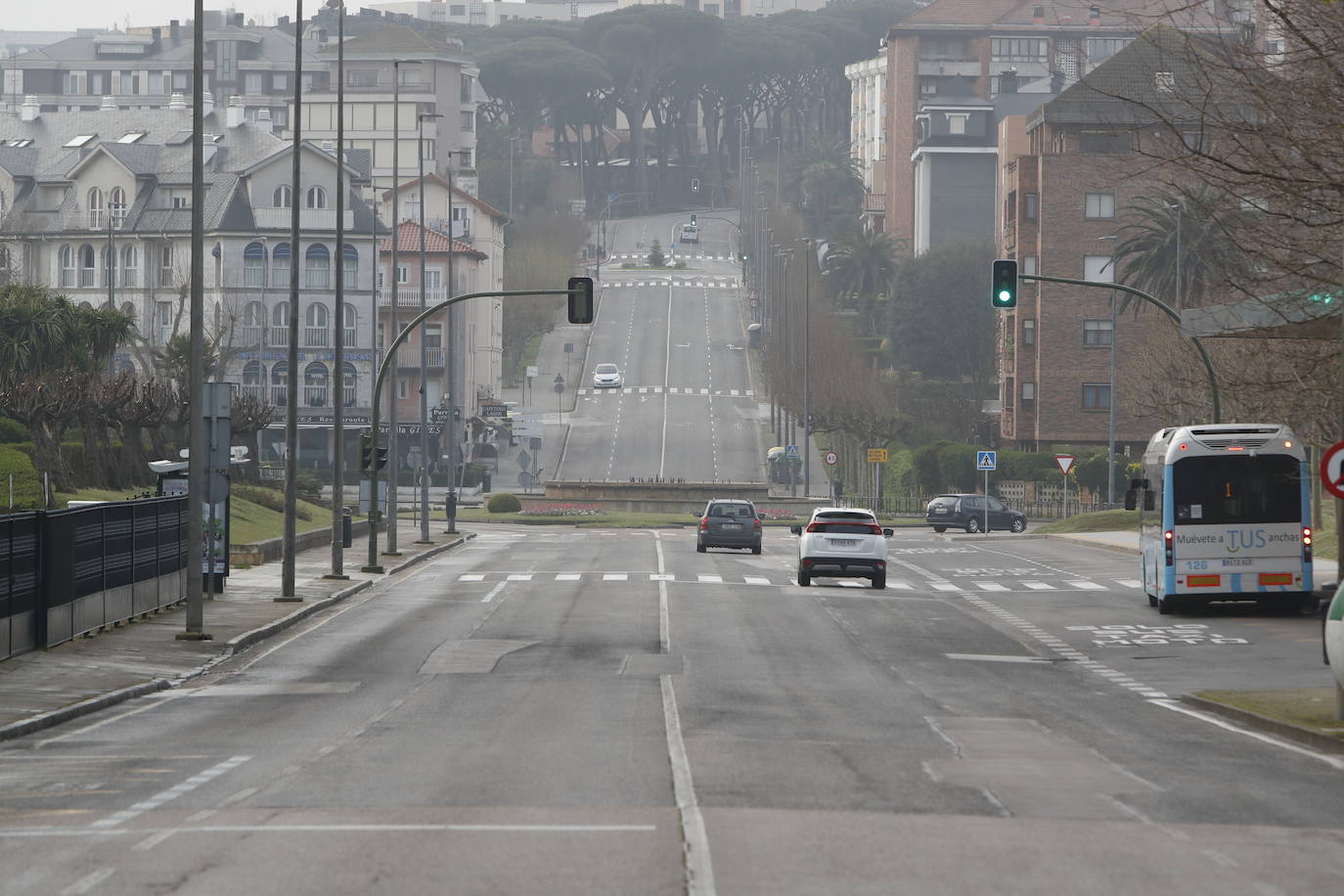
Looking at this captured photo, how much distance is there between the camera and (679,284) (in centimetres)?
16462

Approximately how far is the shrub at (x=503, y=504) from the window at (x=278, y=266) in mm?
23727

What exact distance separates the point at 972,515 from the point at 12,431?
121 feet

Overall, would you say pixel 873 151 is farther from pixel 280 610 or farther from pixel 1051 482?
pixel 280 610

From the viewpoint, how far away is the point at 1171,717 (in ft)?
60.0

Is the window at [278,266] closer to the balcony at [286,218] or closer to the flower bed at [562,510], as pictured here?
the balcony at [286,218]

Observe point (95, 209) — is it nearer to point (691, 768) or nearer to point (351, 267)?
point (351, 267)

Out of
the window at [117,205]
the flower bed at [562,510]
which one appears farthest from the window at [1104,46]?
the flower bed at [562,510]

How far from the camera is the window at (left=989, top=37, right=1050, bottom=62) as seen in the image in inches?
6255

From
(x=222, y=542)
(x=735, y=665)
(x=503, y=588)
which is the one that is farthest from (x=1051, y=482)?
(x=735, y=665)

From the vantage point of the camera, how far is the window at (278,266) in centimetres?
9638

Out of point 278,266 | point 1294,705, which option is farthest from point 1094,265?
point 1294,705

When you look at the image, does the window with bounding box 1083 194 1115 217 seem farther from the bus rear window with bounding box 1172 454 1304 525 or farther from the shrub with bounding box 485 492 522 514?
the bus rear window with bounding box 1172 454 1304 525

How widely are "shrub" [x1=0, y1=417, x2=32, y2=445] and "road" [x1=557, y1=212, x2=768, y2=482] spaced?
47587 millimetres

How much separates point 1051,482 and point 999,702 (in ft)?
210
